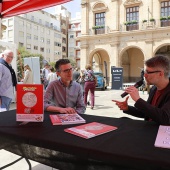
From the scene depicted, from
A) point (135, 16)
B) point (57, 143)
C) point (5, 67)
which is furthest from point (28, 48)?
point (57, 143)

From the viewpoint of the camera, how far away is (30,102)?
1.78m

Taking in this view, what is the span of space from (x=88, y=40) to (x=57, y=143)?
902 inches

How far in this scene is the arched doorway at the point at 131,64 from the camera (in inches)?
984

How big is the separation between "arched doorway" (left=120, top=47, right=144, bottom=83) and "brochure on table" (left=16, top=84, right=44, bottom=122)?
23.8m

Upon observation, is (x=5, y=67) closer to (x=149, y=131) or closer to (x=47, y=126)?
(x=47, y=126)

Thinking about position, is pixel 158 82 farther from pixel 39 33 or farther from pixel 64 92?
pixel 39 33

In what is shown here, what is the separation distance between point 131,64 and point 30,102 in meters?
24.6

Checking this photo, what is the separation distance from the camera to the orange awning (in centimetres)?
401

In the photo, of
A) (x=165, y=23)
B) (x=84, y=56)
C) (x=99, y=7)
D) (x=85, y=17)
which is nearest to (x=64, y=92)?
(x=165, y=23)

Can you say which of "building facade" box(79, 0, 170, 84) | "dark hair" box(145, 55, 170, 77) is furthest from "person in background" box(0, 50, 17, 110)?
"building facade" box(79, 0, 170, 84)

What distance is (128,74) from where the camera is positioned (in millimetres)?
25438

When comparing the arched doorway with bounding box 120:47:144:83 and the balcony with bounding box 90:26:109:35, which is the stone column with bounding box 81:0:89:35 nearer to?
the balcony with bounding box 90:26:109:35

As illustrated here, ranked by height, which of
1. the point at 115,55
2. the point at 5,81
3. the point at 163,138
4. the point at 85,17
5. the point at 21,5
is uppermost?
the point at 85,17

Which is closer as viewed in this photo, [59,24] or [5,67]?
[5,67]
